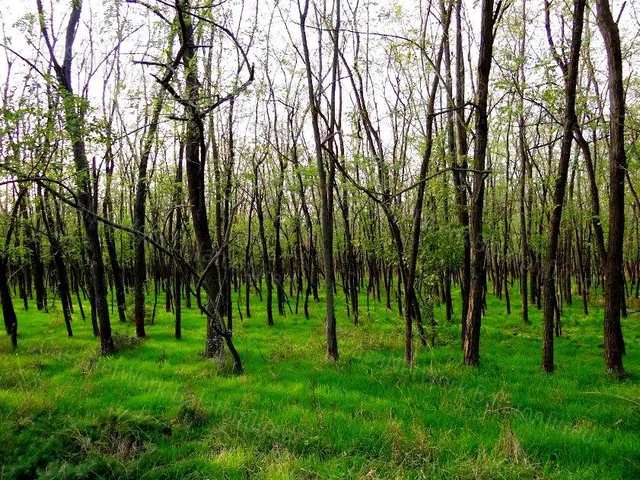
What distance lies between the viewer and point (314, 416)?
219 inches

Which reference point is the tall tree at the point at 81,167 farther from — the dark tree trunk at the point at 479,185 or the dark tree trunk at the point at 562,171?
the dark tree trunk at the point at 562,171

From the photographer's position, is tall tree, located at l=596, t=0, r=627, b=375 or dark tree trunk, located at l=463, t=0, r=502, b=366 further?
tall tree, located at l=596, t=0, r=627, b=375

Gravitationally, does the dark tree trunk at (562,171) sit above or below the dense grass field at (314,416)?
above

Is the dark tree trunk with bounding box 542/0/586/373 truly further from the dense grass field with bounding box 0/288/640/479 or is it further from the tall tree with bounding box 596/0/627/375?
the dense grass field with bounding box 0/288/640/479

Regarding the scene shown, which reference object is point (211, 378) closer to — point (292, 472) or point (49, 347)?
point (292, 472)

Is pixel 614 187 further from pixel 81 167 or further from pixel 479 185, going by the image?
pixel 81 167

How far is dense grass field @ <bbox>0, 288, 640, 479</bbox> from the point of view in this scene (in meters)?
4.31

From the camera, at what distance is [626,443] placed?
4.94 meters

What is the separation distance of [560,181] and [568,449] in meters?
4.98

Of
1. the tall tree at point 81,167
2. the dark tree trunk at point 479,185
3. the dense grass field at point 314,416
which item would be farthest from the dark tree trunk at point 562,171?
the tall tree at point 81,167

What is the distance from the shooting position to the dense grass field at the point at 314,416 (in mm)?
4312

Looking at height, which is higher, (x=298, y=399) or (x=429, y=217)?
(x=429, y=217)

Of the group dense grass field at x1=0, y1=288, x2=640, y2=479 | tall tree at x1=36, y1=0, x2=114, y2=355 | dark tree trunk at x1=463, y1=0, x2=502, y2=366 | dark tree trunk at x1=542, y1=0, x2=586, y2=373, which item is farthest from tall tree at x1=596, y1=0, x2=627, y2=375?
tall tree at x1=36, y1=0, x2=114, y2=355

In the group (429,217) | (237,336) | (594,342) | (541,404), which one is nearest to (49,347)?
(237,336)
